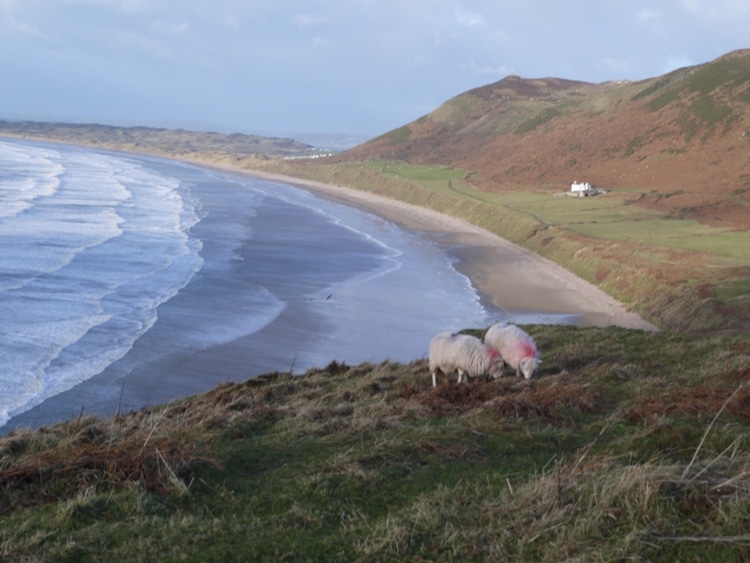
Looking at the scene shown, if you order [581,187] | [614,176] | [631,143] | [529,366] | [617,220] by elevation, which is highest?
[631,143]

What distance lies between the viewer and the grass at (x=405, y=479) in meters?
6.26

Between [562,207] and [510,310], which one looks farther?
[562,207]

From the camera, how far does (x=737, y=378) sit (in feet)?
42.4

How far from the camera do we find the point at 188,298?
30.7m

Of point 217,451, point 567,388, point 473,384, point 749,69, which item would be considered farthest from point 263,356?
point 749,69

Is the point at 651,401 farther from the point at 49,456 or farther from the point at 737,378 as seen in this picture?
the point at 49,456

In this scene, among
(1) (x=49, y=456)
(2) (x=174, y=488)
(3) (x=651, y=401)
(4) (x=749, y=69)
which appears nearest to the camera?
(2) (x=174, y=488)

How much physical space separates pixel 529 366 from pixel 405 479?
673 cm

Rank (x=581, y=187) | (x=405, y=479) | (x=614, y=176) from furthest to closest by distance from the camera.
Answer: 1. (x=614, y=176)
2. (x=581, y=187)
3. (x=405, y=479)

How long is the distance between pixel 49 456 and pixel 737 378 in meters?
9.69

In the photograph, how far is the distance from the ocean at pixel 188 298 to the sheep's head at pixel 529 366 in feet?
21.7

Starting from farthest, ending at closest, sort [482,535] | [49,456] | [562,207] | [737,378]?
[562,207] → [737,378] → [49,456] → [482,535]

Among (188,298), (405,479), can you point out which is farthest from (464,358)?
(188,298)

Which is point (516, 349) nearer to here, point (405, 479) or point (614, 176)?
point (405, 479)
